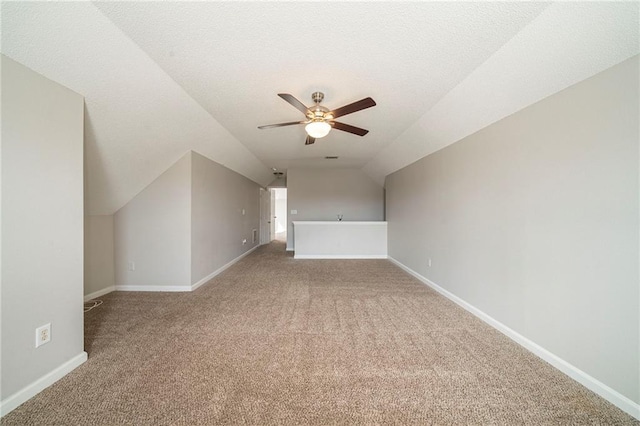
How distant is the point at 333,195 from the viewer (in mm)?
6949

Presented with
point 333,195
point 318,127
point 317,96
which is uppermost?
point 317,96

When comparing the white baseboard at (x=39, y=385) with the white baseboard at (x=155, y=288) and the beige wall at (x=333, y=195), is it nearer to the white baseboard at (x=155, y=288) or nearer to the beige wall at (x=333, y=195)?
the white baseboard at (x=155, y=288)

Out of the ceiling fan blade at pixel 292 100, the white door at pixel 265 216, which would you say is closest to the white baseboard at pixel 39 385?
the ceiling fan blade at pixel 292 100

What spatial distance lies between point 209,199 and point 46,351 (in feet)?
8.79

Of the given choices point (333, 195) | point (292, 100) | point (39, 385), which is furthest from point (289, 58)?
point (333, 195)

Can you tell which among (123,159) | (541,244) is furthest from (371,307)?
(123,159)

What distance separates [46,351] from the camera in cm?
157

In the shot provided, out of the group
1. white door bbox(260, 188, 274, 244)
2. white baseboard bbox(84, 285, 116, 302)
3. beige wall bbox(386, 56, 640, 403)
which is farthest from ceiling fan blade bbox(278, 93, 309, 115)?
white door bbox(260, 188, 274, 244)

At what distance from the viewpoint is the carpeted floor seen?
1359mm

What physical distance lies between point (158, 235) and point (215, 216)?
981 mm

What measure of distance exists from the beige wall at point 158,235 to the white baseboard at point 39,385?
1645mm

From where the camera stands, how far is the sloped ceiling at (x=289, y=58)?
137 centimetres

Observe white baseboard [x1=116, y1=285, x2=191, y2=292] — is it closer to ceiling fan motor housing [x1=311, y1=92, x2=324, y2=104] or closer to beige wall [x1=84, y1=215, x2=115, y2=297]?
beige wall [x1=84, y1=215, x2=115, y2=297]

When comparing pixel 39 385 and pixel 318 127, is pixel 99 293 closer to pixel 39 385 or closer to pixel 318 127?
pixel 39 385
